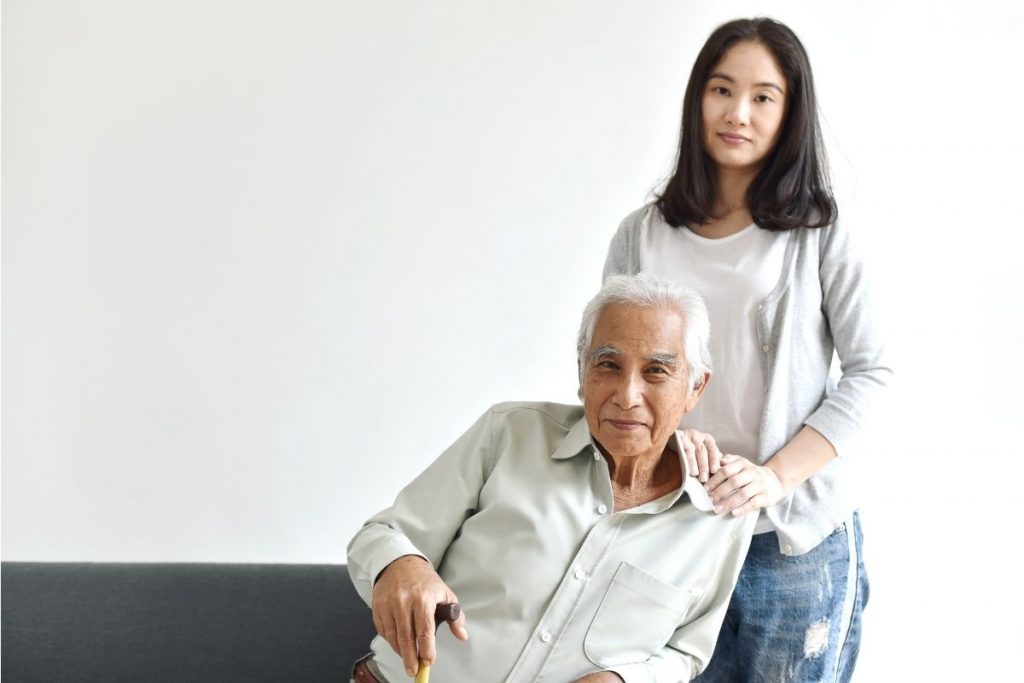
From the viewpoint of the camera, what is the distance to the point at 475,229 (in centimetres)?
285

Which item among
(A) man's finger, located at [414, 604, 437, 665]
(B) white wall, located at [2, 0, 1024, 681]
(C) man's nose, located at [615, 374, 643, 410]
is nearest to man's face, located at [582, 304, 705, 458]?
(C) man's nose, located at [615, 374, 643, 410]

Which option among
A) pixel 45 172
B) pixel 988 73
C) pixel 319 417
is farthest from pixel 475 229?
pixel 988 73

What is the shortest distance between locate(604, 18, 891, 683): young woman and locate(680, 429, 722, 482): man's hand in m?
0.04

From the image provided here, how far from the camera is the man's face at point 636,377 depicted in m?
1.69

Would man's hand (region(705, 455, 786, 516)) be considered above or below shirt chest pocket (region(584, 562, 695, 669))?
above

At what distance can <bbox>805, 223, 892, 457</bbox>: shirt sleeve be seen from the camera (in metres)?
1.85

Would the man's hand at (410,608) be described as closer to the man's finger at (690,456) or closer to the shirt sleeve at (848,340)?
the man's finger at (690,456)

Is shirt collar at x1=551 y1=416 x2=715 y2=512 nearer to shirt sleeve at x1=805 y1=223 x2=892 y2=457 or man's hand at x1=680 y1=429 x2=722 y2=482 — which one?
man's hand at x1=680 y1=429 x2=722 y2=482

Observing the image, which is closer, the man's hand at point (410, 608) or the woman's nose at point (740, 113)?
the man's hand at point (410, 608)

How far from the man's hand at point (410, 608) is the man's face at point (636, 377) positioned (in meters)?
0.37

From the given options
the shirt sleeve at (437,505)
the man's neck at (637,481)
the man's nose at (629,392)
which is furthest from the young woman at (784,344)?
the shirt sleeve at (437,505)

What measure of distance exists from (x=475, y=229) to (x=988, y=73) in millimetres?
1365

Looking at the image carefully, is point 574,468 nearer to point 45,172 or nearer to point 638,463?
point 638,463

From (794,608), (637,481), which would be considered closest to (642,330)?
(637,481)
